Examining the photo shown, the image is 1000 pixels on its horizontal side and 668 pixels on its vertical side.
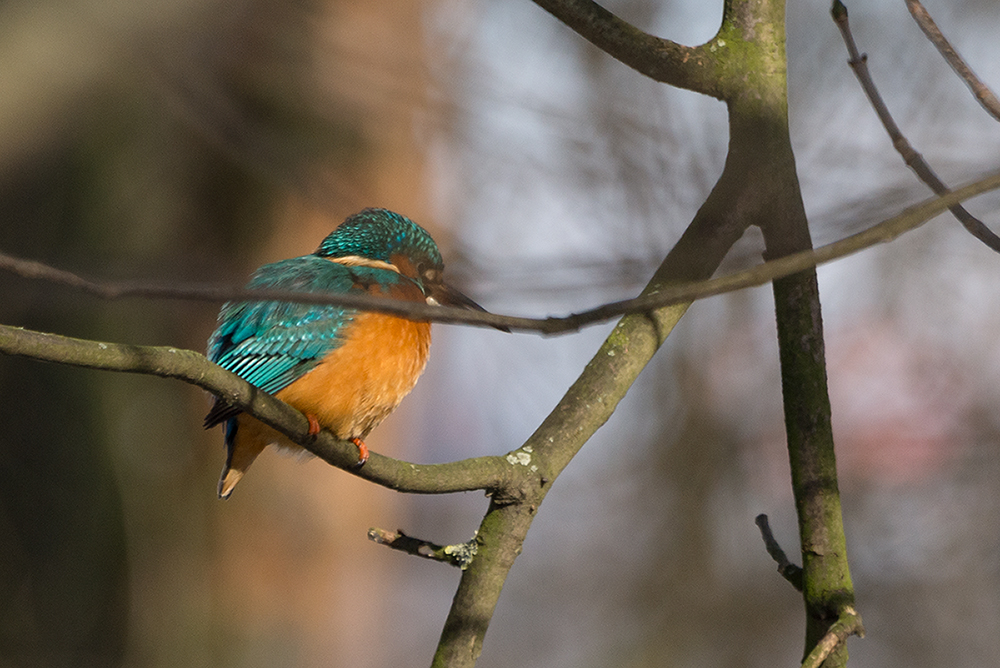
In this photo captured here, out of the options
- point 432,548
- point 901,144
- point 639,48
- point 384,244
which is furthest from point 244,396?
point 384,244

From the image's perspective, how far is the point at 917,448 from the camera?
505cm

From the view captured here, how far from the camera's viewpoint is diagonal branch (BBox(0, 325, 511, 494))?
3.43ft

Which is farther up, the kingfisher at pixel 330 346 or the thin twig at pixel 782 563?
the kingfisher at pixel 330 346

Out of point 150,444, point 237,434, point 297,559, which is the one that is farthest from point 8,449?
point 237,434

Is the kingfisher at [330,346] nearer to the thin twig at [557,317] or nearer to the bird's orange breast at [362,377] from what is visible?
the bird's orange breast at [362,377]

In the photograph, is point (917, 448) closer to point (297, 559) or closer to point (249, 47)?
point (297, 559)

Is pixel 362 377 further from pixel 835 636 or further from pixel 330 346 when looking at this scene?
pixel 835 636

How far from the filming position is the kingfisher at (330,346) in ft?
7.44

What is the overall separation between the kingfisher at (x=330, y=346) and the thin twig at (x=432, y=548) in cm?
64

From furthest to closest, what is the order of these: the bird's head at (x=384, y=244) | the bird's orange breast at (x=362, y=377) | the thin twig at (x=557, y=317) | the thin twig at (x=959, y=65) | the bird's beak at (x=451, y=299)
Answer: the bird's head at (x=384, y=244)
the bird's orange breast at (x=362, y=377)
the bird's beak at (x=451, y=299)
the thin twig at (x=959, y=65)
the thin twig at (x=557, y=317)

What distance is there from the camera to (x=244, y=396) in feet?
4.31

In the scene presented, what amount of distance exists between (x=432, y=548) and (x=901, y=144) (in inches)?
42.7

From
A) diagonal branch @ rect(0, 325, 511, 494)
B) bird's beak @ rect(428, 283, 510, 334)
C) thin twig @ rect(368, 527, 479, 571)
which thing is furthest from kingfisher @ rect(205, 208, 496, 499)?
thin twig @ rect(368, 527, 479, 571)

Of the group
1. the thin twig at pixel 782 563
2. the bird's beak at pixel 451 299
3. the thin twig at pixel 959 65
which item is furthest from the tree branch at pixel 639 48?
the thin twig at pixel 782 563
